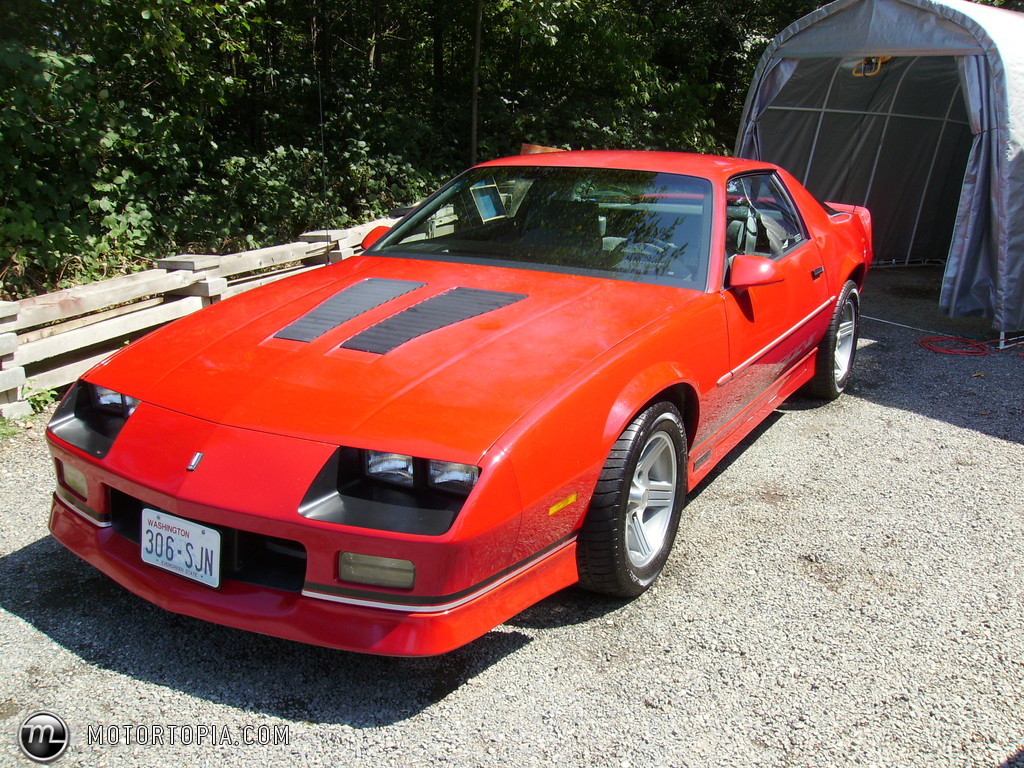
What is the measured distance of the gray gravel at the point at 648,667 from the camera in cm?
234

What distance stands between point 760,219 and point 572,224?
3.47 ft

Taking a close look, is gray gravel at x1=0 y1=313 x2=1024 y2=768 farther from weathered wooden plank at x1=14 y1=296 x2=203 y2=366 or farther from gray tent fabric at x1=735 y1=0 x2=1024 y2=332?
gray tent fabric at x1=735 y1=0 x2=1024 y2=332

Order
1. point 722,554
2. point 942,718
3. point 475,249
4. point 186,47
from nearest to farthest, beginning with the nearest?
point 942,718
point 722,554
point 475,249
point 186,47

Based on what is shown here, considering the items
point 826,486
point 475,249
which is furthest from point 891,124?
point 475,249

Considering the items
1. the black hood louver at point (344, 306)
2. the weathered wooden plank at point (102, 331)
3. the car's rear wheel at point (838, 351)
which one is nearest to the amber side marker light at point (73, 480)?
the black hood louver at point (344, 306)

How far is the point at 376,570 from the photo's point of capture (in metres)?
2.27

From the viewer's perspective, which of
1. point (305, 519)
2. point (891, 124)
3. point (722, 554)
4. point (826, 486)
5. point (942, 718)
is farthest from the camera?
point (891, 124)

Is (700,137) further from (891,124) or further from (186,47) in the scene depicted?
(186,47)

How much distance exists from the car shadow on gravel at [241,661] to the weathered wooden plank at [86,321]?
2.25 m

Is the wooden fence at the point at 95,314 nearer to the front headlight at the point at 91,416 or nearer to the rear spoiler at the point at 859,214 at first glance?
the front headlight at the point at 91,416

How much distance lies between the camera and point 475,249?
150 inches

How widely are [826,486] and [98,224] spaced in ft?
20.3

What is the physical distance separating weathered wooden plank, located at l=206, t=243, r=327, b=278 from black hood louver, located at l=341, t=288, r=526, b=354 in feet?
10.0

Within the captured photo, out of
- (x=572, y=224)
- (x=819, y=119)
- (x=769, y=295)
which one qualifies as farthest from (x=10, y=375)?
(x=819, y=119)
